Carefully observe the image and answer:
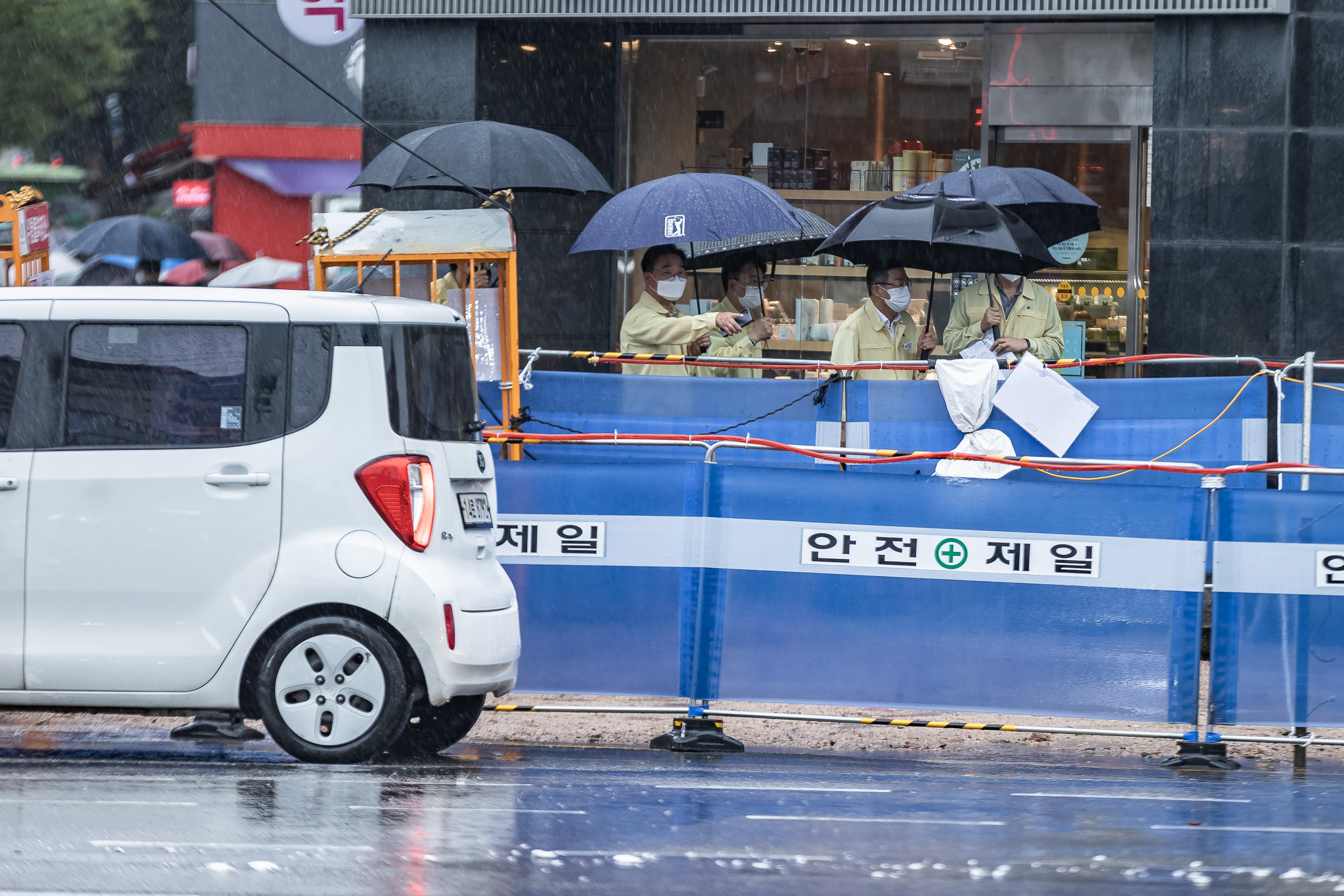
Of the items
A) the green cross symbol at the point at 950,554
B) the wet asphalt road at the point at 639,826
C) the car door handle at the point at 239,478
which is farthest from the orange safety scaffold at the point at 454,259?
the wet asphalt road at the point at 639,826

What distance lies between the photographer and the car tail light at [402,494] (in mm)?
6543

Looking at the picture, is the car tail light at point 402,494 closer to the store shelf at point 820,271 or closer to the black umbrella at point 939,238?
the black umbrella at point 939,238

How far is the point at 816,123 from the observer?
14.8m

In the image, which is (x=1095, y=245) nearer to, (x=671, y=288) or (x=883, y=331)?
(x=883, y=331)

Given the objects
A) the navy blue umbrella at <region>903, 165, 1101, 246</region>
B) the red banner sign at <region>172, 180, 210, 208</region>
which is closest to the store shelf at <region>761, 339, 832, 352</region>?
the navy blue umbrella at <region>903, 165, 1101, 246</region>

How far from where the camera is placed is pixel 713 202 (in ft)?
34.4

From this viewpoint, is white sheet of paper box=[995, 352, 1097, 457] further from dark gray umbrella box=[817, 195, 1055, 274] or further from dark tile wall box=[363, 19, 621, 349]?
dark tile wall box=[363, 19, 621, 349]

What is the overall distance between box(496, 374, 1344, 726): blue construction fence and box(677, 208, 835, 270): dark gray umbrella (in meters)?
3.95

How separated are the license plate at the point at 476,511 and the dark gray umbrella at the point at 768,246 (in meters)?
4.66

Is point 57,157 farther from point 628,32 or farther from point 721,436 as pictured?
point 721,436

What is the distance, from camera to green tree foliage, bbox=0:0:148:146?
25.3 m

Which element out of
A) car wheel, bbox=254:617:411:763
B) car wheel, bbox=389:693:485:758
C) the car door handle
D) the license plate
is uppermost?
the car door handle

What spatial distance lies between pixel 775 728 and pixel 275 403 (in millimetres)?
3285

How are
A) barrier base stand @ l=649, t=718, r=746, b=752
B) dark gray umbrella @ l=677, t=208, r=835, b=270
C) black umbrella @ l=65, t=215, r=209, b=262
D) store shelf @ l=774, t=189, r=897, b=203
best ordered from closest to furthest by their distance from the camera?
1. barrier base stand @ l=649, t=718, r=746, b=752
2. dark gray umbrella @ l=677, t=208, r=835, b=270
3. store shelf @ l=774, t=189, r=897, b=203
4. black umbrella @ l=65, t=215, r=209, b=262
